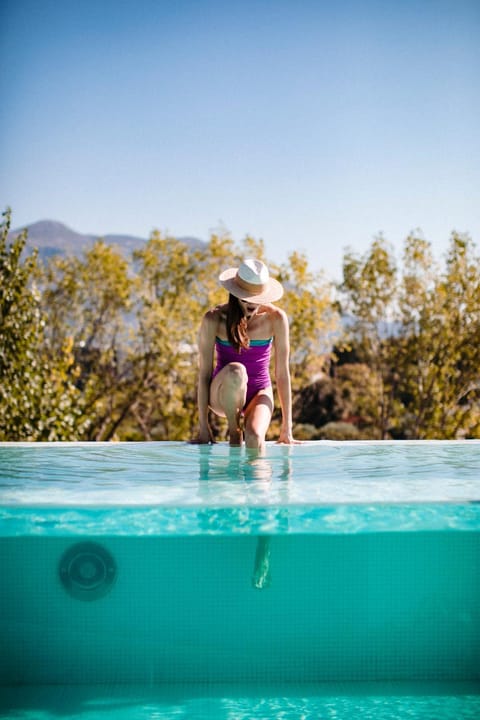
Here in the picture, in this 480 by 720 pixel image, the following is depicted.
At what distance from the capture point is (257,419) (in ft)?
19.4

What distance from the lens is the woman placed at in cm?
594

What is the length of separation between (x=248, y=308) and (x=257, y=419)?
79cm

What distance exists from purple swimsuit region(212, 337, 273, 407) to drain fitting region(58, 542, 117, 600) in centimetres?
179

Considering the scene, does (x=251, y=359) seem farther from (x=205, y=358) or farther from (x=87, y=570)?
(x=87, y=570)

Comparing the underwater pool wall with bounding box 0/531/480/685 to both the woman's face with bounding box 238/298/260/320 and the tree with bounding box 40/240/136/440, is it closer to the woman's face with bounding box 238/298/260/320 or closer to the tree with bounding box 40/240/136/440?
the woman's face with bounding box 238/298/260/320

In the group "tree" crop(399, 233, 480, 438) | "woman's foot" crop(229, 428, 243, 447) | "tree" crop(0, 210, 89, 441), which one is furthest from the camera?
"tree" crop(399, 233, 480, 438)

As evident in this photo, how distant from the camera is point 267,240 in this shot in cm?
1406

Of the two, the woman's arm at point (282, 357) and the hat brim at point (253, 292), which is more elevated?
the hat brim at point (253, 292)

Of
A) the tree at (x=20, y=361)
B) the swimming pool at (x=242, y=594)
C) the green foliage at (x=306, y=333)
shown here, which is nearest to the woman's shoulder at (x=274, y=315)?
the swimming pool at (x=242, y=594)

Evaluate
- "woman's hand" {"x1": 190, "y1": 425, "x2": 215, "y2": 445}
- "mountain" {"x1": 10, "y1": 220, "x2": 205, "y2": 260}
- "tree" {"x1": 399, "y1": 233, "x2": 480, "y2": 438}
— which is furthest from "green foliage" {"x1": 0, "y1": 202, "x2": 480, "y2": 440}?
"woman's hand" {"x1": 190, "y1": 425, "x2": 215, "y2": 445}

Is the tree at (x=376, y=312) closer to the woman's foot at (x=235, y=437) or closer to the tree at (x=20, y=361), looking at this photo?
the tree at (x=20, y=361)

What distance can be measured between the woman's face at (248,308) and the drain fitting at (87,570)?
202 centimetres

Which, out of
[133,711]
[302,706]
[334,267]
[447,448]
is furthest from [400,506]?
[334,267]

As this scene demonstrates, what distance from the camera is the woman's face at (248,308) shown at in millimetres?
5992
